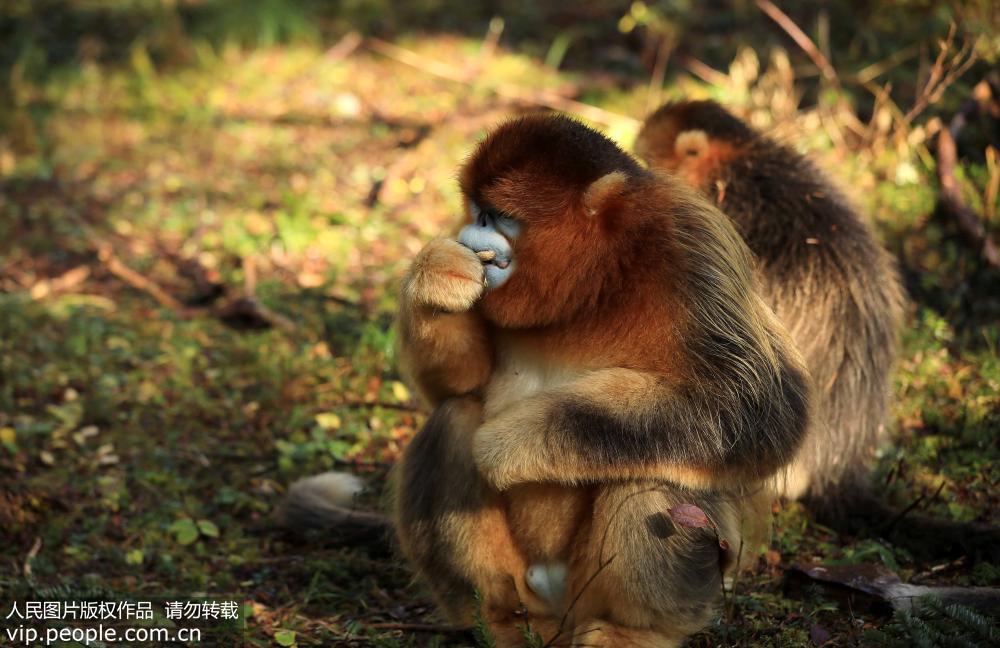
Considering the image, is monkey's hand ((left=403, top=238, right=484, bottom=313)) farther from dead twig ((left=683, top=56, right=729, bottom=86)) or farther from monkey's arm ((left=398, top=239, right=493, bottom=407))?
dead twig ((left=683, top=56, right=729, bottom=86))

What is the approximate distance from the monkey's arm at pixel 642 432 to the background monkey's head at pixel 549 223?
250 mm

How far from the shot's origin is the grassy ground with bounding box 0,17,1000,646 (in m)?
3.82

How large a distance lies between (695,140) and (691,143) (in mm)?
21

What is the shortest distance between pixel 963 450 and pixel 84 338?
3904 millimetres

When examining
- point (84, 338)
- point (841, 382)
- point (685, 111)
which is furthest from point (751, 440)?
point (84, 338)

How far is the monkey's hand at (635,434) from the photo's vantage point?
9.36 ft

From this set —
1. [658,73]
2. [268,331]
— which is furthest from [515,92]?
[268,331]

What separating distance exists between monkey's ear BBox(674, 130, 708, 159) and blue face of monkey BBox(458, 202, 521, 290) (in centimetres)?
176

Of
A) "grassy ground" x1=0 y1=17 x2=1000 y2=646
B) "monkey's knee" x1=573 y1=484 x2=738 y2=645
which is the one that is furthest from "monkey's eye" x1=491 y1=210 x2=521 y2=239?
"grassy ground" x1=0 y1=17 x2=1000 y2=646

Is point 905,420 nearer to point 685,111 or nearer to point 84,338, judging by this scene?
point 685,111

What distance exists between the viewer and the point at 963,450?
4266 millimetres

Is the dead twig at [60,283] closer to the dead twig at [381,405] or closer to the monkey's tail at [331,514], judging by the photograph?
the dead twig at [381,405]

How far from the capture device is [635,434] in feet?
9.37

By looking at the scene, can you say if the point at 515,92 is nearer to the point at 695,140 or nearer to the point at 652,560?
the point at 695,140
